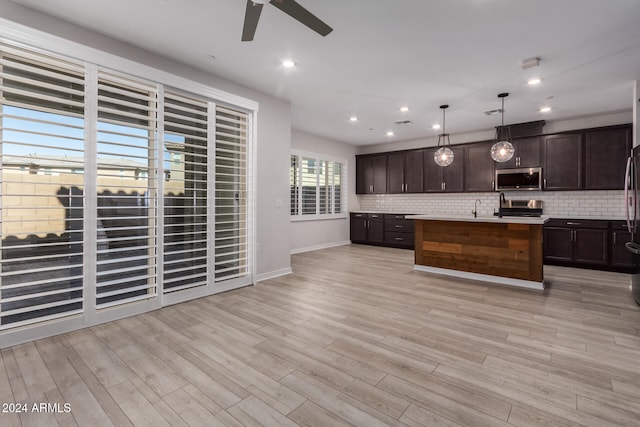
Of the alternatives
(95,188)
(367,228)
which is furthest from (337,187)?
(95,188)

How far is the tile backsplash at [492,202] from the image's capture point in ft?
17.8

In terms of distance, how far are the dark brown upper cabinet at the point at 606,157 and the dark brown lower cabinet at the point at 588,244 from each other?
2.42ft

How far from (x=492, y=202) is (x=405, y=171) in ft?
6.87

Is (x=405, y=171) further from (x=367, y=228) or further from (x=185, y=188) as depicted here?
(x=185, y=188)

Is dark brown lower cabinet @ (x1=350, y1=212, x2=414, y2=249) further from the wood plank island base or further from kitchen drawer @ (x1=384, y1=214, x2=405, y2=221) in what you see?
the wood plank island base

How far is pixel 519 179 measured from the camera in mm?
5992

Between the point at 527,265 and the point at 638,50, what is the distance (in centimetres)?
263

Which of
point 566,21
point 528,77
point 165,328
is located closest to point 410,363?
point 165,328

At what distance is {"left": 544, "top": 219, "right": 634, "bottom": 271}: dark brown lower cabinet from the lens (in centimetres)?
486

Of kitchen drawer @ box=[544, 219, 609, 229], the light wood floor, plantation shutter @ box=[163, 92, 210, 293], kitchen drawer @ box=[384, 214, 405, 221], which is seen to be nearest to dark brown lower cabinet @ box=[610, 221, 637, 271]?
kitchen drawer @ box=[544, 219, 609, 229]

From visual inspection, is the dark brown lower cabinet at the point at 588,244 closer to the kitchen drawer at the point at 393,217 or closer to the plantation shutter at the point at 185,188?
the kitchen drawer at the point at 393,217

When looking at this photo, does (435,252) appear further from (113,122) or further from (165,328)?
(113,122)

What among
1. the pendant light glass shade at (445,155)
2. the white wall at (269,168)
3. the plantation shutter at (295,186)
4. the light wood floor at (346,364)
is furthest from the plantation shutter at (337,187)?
the light wood floor at (346,364)

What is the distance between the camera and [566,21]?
2637 mm
